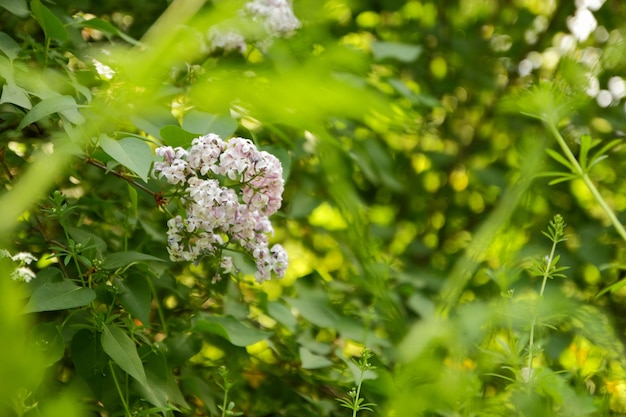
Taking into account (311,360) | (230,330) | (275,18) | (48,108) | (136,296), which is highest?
(48,108)

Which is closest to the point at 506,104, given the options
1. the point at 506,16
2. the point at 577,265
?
the point at 577,265

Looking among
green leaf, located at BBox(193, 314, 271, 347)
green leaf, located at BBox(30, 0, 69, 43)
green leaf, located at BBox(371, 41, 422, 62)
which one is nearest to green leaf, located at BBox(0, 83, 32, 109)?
green leaf, located at BBox(30, 0, 69, 43)

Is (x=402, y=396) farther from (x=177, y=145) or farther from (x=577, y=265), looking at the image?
(x=577, y=265)

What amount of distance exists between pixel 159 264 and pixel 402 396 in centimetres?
79

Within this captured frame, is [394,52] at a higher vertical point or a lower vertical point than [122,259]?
lower

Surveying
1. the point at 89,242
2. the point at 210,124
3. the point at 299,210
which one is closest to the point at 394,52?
the point at 299,210

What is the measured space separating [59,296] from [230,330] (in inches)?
10.6

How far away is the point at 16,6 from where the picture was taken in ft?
3.07

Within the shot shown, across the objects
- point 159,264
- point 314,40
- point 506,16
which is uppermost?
point 314,40

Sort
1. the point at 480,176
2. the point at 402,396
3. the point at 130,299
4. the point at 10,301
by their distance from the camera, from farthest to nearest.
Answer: the point at 480,176
the point at 130,299
the point at 402,396
the point at 10,301

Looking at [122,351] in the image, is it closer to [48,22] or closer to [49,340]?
[49,340]

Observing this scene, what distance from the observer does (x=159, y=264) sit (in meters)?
1.04

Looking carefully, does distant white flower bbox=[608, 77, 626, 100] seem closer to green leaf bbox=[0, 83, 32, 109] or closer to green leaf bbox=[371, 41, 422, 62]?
green leaf bbox=[371, 41, 422, 62]

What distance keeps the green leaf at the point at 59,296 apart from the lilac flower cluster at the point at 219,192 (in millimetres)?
118
